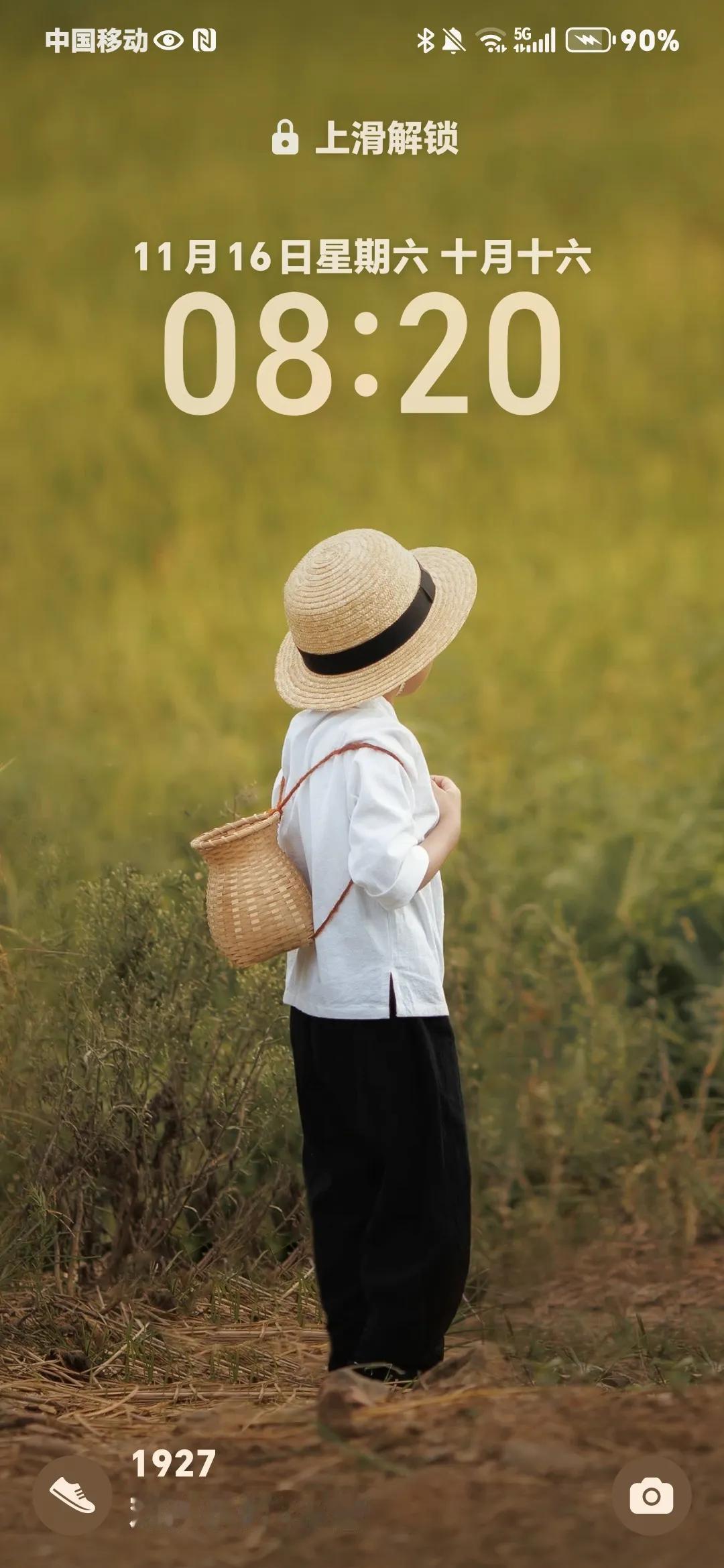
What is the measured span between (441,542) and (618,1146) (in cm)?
175

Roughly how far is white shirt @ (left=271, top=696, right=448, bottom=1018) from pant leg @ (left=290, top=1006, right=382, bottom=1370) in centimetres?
10

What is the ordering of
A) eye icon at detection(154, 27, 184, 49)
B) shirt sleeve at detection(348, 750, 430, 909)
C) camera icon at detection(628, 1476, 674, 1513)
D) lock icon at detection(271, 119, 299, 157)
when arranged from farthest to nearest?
lock icon at detection(271, 119, 299, 157), eye icon at detection(154, 27, 184, 49), shirt sleeve at detection(348, 750, 430, 909), camera icon at detection(628, 1476, 674, 1513)

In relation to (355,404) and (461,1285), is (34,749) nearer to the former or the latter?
(355,404)

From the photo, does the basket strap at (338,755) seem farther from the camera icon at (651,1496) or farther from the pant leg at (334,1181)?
the camera icon at (651,1496)

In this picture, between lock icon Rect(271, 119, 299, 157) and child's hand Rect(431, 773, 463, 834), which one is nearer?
child's hand Rect(431, 773, 463, 834)

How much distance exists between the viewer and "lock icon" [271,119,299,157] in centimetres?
317

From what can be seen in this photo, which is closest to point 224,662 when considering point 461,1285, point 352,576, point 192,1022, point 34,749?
point 34,749

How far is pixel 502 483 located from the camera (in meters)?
4.52

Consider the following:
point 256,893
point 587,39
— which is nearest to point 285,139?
point 587,39

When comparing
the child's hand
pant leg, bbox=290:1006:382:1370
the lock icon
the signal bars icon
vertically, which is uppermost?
the signal bars icon

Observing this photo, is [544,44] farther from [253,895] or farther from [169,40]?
[253,895]

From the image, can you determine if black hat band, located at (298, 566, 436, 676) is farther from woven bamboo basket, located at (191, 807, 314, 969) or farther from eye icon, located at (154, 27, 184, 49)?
eye icon, located at (154, 27, 184, 49)

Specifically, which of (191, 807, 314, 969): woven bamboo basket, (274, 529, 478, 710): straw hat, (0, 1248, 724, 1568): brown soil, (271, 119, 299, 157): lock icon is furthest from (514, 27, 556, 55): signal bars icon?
(0, 1248, 724, 1568): brown soil

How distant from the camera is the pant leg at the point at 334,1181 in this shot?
8.15 feet
